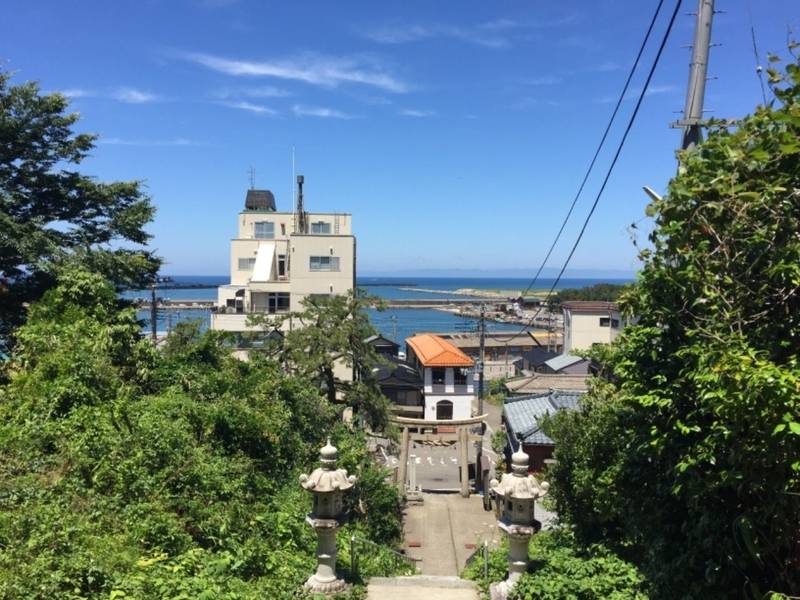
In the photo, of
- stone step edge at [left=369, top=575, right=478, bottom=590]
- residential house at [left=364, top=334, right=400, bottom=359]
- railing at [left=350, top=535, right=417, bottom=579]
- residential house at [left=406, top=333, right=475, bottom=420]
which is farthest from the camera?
residential house at [left=364, top=334, right=400, bottom=359]

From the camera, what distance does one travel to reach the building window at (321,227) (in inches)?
1398

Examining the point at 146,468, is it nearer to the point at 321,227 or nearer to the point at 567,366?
the point at 321,227

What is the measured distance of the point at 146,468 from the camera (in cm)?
763

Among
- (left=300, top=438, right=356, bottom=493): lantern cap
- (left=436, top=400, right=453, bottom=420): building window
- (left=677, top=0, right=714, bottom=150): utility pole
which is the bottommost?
(left=436, top=400, right=453, bottom=420): building window

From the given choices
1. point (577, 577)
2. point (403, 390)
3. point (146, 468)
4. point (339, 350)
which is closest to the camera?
point (577, 577)

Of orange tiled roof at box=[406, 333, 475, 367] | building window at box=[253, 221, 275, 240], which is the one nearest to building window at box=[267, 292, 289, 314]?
building window at box=[253, 221, 275, 240]

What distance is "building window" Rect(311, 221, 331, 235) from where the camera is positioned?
35.5 m

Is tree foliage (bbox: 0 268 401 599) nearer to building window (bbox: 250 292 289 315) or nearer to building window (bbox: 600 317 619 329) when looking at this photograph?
building window (bbox: 250 292 289 315)

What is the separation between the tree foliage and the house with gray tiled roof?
6.45 m

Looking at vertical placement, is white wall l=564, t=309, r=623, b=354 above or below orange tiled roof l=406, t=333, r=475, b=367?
above

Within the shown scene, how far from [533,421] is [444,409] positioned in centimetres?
1437

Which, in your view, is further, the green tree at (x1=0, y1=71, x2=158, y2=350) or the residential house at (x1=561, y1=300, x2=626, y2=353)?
the residential house at (x1=561, y1=300, x2=626, y2=353)

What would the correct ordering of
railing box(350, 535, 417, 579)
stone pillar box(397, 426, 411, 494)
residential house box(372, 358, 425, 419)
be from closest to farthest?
railing box(350, 535, 417, 579) → stone pillar box(397, 426, 411, 494) → residential house box(372, 358, 425, 419)

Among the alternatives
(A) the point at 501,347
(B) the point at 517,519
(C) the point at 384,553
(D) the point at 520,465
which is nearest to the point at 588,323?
(A) the point at 501,347
